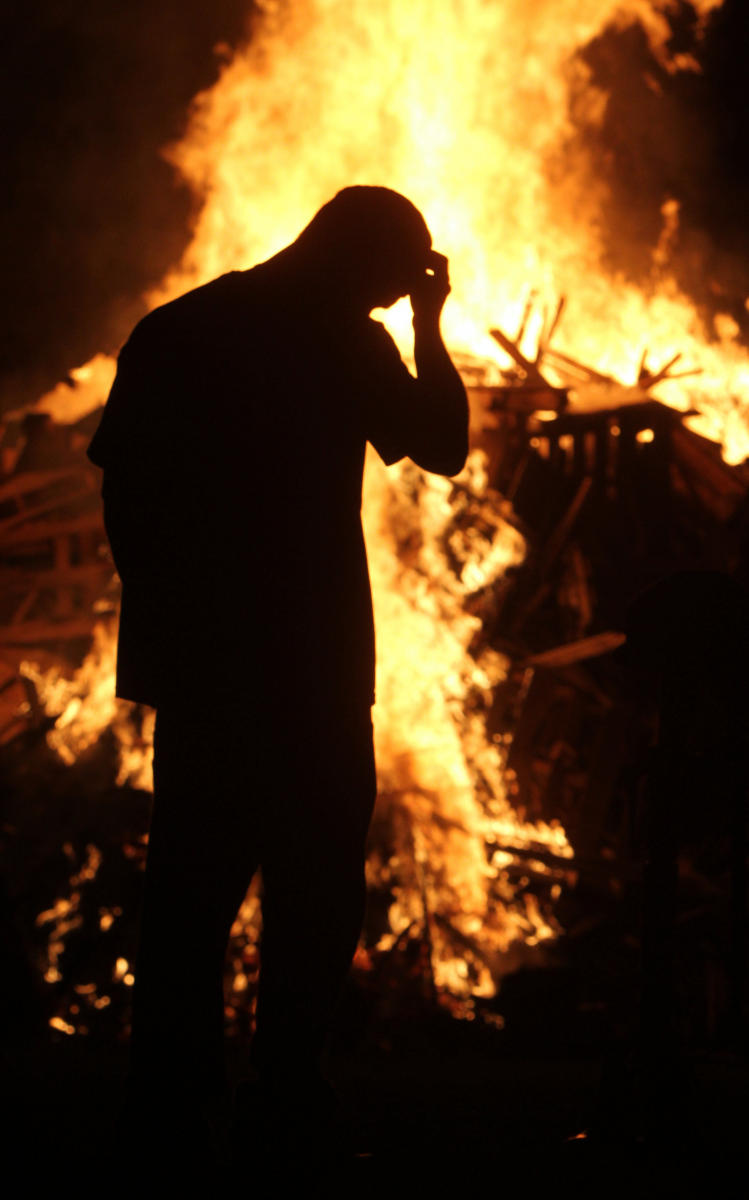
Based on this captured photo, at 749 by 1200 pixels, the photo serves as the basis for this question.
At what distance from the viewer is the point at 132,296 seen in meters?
8.62

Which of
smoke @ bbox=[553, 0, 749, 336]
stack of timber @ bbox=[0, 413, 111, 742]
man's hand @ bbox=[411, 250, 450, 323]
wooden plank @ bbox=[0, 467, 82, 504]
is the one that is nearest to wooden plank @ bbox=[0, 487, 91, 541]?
stack of timber @ bbox=[0, 413, 111, 742]

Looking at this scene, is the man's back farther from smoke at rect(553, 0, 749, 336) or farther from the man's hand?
smoke at rect(553, 0, 749, 336)

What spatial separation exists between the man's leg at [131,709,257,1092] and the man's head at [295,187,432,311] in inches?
41.3

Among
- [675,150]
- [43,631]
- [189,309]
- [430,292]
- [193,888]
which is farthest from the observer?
[675,150]

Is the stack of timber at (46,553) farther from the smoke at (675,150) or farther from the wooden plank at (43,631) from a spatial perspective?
the smoke at (675,150)

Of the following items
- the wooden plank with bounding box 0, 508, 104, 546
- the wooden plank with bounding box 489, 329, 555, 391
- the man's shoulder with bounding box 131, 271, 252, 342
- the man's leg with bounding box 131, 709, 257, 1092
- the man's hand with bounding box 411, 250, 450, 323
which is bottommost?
the man's leg with bounding box 131, 709, 257, 1092

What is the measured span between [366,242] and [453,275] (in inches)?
296

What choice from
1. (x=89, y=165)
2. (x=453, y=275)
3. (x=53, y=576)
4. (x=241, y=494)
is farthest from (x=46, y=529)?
(x=241, y=494)

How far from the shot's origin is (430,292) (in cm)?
222

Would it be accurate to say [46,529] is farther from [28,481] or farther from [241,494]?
[241,494]

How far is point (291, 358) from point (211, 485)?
13.5 inches

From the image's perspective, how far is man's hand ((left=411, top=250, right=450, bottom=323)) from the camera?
2.21m

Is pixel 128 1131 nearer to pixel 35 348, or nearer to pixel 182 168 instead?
pixel 35 348

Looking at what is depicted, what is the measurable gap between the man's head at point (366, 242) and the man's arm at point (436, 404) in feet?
0.30
